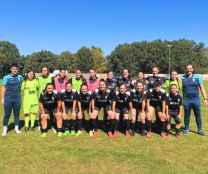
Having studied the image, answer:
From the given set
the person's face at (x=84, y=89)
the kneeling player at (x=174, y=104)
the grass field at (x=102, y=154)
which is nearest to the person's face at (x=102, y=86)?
the person's face at (x=84, y=89)

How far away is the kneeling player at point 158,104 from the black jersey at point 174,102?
23cm

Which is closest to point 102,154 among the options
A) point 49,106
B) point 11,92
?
point 49,106

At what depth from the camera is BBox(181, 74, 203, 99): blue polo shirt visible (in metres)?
10.7

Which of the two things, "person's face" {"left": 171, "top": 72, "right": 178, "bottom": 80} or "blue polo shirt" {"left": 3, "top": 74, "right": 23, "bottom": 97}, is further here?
"person's face" {"left": 171, "top": 72, "right": 178, "bottom": 80}

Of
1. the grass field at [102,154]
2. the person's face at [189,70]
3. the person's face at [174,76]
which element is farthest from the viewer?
the person's face at [174,76]

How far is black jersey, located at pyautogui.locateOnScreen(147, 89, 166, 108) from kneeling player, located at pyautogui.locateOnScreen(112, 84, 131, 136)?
68 cm

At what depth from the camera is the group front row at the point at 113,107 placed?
1058 centimetres

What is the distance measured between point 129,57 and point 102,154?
104 meters

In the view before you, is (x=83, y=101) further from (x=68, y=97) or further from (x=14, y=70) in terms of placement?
(x=14, y=70)

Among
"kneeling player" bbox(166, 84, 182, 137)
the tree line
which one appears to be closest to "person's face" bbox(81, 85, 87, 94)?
"kneeling player" bbox(166, 84, 182, 137)

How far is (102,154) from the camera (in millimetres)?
8492

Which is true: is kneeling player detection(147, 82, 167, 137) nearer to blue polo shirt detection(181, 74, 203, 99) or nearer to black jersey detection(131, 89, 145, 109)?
black jersey detection(131, 89, 145, 109)

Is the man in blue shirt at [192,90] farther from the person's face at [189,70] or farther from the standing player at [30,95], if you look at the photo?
the standing player at [30,95]

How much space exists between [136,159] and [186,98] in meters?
3.55
